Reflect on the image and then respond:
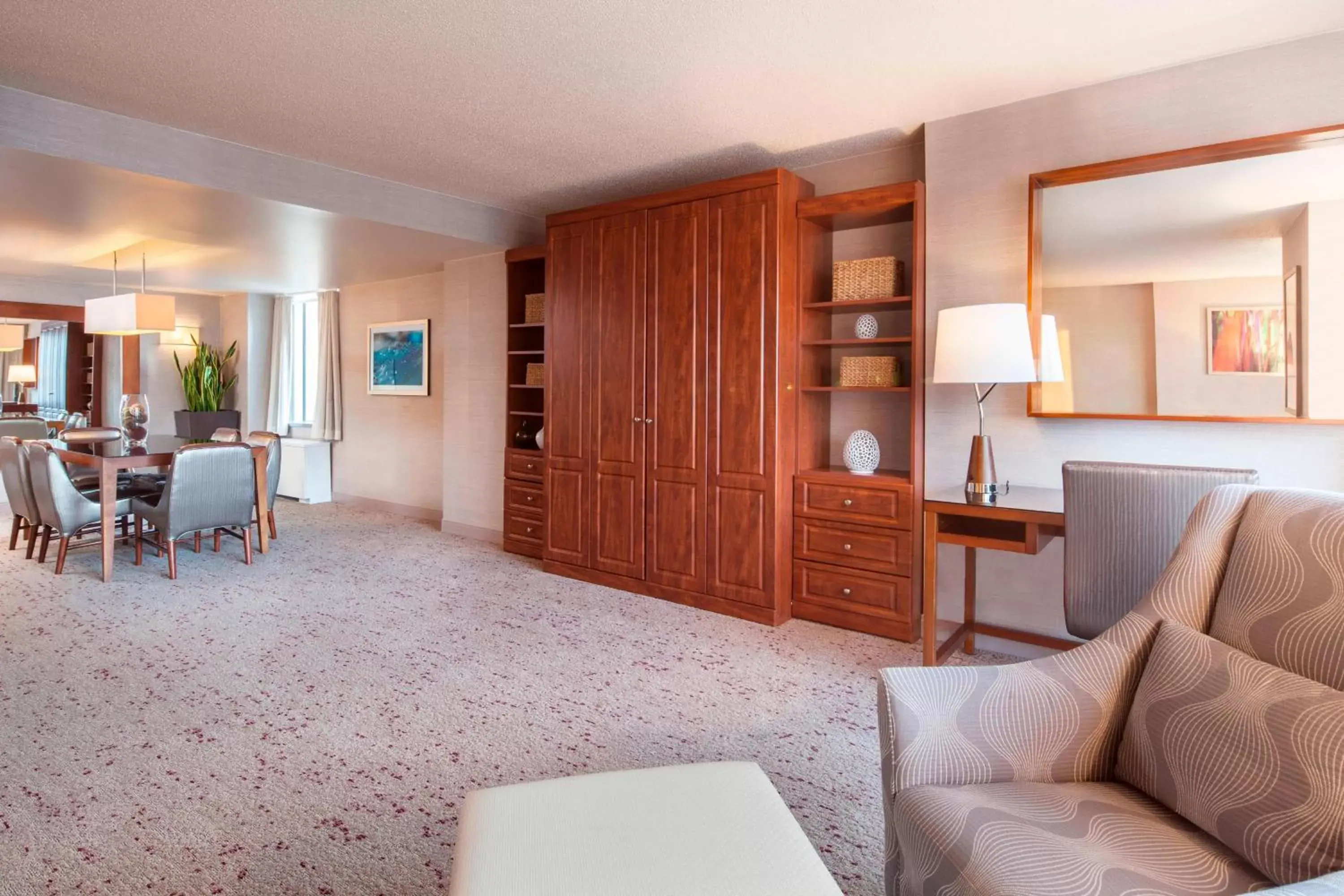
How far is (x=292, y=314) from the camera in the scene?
851 centimetres

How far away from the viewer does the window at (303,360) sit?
848 cm

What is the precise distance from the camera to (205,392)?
845 cm

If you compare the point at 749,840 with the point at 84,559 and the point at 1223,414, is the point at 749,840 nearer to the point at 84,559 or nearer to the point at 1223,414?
the point at 1223,414

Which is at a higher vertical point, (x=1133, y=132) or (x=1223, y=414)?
(x=1133, y=132)

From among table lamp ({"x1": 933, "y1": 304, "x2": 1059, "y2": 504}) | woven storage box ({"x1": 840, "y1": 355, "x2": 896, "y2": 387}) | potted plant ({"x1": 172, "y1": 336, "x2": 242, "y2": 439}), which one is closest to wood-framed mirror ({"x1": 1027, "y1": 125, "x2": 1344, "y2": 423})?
table lamp ({"x1": 933, "y1": 304, "x2": 1059, "y2": 504})

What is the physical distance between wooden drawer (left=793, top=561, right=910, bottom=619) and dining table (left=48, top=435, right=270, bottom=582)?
12.8 ft

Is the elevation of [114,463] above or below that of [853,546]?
above

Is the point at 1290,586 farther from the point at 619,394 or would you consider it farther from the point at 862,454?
the point at 619,394

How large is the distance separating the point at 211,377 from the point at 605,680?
25.2 feet

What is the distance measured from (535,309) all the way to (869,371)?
264 centimetres

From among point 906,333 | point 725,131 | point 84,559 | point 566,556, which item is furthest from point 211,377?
point 906,333

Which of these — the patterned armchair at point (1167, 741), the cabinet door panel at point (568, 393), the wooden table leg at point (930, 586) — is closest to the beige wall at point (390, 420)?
the cabinet door panel at point (568, 393)

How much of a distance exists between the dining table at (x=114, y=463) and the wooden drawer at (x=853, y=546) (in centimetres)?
388

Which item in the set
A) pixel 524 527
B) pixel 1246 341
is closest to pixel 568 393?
pixel 524 527
